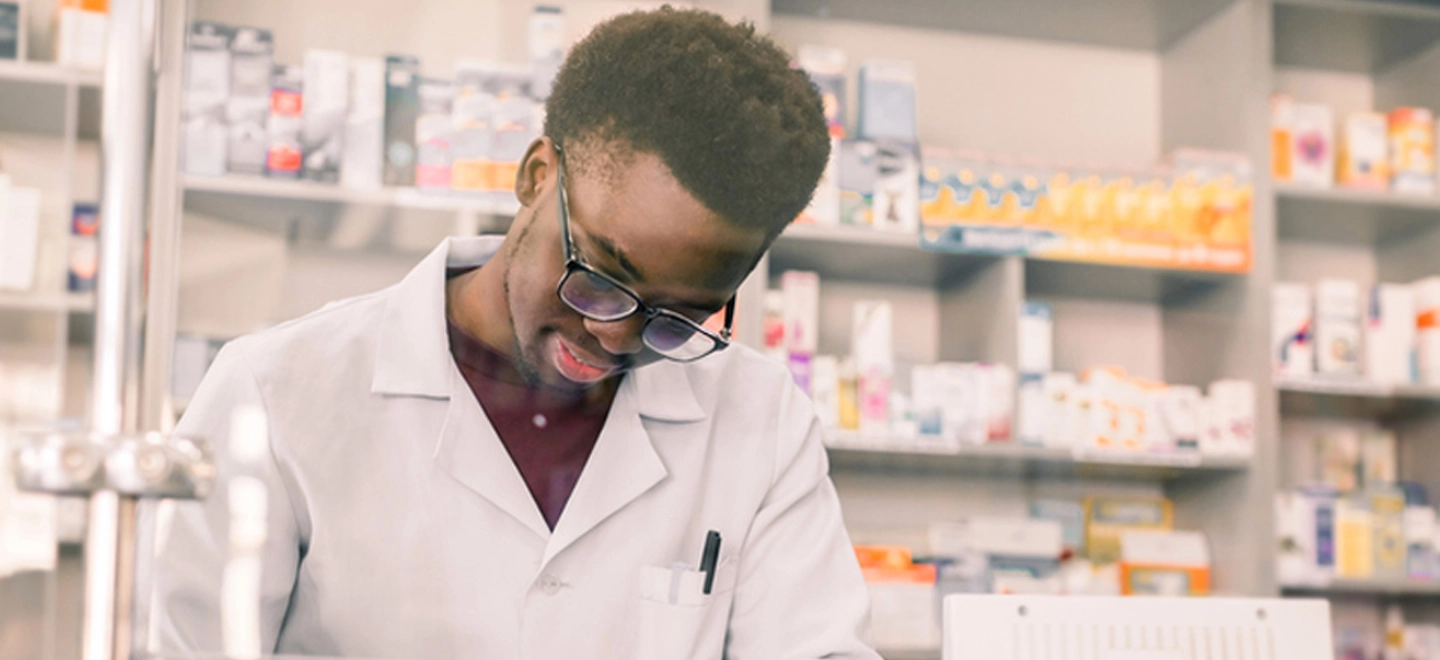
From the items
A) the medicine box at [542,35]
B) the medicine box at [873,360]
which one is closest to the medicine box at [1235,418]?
the medicine box at [873,360]

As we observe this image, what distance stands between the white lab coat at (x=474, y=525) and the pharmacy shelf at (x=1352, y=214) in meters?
2.08

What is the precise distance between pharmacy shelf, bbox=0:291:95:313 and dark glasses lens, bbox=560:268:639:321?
14.5 inches

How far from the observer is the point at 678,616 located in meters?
1.14

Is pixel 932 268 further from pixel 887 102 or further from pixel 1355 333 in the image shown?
pixel 1355 333

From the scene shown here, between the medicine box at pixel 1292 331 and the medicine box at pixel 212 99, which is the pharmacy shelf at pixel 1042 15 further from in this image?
the medicine box at pixel 212 99

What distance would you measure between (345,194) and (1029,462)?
1489 millimetres

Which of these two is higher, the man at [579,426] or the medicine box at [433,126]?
the medicine box at [433,126]

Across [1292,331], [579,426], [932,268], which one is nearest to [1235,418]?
[1292,331]

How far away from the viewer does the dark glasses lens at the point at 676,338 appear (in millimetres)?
1028

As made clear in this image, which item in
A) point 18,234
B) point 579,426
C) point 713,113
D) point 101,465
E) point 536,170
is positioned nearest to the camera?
point 101,465

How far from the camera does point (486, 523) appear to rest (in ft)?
3.66

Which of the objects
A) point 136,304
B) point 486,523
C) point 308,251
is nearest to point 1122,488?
point 308,251

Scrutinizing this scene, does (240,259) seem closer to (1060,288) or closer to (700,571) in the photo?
(700,571)

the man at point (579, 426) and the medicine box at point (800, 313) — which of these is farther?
the medicine box at point (800, 313)
